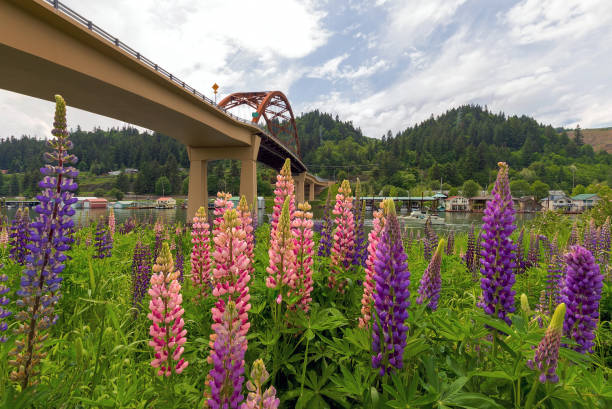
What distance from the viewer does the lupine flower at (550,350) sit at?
4.85 feet

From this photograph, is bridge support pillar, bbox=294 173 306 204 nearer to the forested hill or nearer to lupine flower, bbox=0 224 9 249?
the forested hill

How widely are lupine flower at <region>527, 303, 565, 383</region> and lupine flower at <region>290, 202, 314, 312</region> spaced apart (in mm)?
1734

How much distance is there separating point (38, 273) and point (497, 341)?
3118mm

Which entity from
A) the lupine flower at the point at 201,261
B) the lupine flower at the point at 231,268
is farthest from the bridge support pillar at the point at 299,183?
the lupine flower at the point at 231,268

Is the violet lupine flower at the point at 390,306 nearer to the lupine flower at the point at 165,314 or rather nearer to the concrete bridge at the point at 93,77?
the lupine flower at the point at 165,314

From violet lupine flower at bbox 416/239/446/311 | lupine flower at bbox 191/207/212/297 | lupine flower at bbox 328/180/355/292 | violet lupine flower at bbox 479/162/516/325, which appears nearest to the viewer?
violet lupine flower at bbox 479/162/516/325

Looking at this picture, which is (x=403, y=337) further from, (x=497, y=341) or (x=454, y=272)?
(x=454, y=272)

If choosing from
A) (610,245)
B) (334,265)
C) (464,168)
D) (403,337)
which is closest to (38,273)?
(403,337)

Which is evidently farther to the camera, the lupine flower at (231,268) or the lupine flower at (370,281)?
the lupine flower at (370,281)

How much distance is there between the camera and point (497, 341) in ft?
6.25

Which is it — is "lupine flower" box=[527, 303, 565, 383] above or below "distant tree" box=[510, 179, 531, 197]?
below

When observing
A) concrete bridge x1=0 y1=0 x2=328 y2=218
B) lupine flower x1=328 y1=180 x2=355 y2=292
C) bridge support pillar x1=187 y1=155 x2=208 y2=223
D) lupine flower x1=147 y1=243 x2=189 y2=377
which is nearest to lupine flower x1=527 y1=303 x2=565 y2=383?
lupine flower x1=328 y1=180 x2=355 y2=292

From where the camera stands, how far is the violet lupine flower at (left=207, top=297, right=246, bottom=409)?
1519 mm

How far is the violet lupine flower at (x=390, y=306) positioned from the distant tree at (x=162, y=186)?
108 metres
